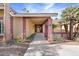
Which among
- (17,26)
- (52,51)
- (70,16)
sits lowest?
(52,51)

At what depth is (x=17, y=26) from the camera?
17.2 meters

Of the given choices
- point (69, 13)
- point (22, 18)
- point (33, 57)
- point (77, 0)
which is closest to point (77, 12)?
point (69, 13)

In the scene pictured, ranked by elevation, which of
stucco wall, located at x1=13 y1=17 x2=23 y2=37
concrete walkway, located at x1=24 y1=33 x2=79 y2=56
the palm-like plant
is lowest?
concrete walkway, located at x1=24 y1=33 x2=79 y2=56

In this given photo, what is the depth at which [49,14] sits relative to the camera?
1612cm

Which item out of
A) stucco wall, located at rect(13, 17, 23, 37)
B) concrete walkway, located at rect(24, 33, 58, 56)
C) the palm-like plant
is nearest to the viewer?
concrete walkway, located at rect(24, 33, 58, 56)

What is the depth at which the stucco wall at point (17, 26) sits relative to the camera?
1705 cm

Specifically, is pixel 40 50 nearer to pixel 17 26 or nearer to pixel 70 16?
pixel 17 26

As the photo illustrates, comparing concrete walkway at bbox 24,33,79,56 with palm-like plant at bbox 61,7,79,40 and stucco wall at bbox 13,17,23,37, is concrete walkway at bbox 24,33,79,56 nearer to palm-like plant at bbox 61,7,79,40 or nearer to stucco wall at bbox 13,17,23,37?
stucco wall at bbox 13,17,23,37

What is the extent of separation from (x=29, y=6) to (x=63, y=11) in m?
4.01

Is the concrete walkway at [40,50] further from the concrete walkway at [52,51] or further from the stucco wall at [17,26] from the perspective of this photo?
the stucco wall at [17,26]

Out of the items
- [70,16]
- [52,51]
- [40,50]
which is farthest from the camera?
[70,16]

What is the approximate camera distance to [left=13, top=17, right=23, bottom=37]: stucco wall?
1705cm

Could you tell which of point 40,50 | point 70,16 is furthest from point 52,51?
point 70,16

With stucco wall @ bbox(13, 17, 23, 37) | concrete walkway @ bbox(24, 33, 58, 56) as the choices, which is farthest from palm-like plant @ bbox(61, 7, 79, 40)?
concrete walkway @ bbox(24, 33, 58, 56)
